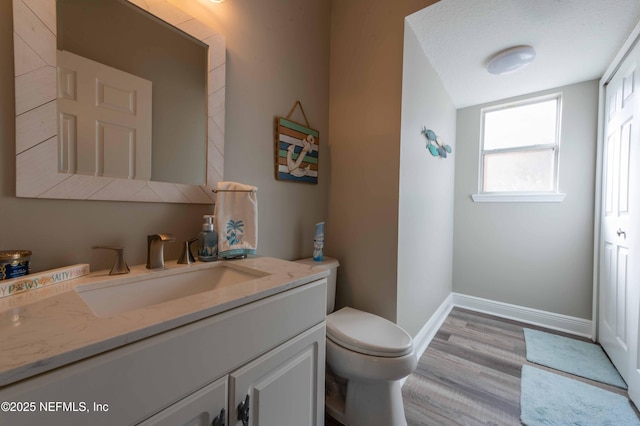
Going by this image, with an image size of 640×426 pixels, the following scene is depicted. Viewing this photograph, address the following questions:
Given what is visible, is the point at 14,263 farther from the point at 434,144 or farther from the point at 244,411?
the point at 434,144

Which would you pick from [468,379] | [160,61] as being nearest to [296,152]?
[160,61]

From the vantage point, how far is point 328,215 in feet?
5.68

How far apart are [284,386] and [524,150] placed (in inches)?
113

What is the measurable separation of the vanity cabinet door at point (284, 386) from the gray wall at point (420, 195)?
756 millimetres

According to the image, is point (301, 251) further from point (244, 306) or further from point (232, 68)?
point (232, 68)

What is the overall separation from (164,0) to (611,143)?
2816mm

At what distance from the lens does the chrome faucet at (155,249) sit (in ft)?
2.74

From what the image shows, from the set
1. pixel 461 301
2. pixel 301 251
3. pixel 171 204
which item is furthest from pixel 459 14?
pixel 461 301

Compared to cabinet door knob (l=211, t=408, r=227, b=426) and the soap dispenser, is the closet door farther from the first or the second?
the soap dispenser

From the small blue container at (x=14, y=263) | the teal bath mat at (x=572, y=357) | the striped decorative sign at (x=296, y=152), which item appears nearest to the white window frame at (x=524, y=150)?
the teal bath mat at (x=572, y=357)

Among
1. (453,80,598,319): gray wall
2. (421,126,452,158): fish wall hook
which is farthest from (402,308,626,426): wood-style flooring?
(421,126,452,158): fish wall hook

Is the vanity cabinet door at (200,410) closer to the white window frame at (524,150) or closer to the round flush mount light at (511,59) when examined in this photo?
the round flush mount light at (511,59)

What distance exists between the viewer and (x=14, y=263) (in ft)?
2.04

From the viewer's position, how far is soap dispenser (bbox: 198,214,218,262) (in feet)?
3.19
